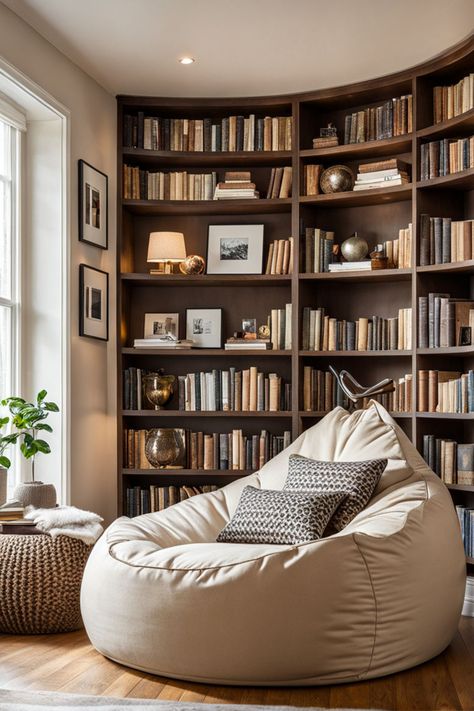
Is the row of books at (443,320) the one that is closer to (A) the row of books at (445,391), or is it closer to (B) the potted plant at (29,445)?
(A) the row of books at (445,391)

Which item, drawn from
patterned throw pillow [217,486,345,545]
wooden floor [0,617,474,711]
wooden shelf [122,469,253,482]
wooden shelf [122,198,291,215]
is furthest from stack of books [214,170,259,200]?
wooden floor [0,617,474,711]

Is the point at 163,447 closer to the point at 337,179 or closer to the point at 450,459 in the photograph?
the point at 450,459

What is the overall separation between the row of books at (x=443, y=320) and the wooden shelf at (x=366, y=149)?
0.89 meters

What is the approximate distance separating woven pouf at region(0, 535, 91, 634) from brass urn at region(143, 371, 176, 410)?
63.1 inches

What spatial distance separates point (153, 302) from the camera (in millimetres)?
5527

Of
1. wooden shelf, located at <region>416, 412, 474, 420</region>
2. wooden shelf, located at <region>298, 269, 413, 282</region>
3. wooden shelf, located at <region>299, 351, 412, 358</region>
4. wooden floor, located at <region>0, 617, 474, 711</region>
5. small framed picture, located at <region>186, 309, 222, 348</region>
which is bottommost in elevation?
wooden floor, located at <region>0, 617, 474, 711</region>

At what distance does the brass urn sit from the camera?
5230 millimetres

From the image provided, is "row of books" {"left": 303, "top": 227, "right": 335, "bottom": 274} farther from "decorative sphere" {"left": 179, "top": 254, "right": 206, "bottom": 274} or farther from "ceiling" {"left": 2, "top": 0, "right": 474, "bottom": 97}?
"ceiling" {"left": 2, "top": 0, "right": 474, "bottom": 97}

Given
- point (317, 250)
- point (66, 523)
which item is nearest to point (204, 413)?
point (317, 250)

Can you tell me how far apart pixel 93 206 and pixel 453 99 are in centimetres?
203

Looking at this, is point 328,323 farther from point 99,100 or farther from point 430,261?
point 99,100

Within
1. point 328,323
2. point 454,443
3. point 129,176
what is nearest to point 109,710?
point 454,443

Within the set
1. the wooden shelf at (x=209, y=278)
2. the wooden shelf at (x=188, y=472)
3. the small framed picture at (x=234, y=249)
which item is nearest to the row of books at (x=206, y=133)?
the small framed picture at (x=234, y=249)

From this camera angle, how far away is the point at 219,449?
525 cm
